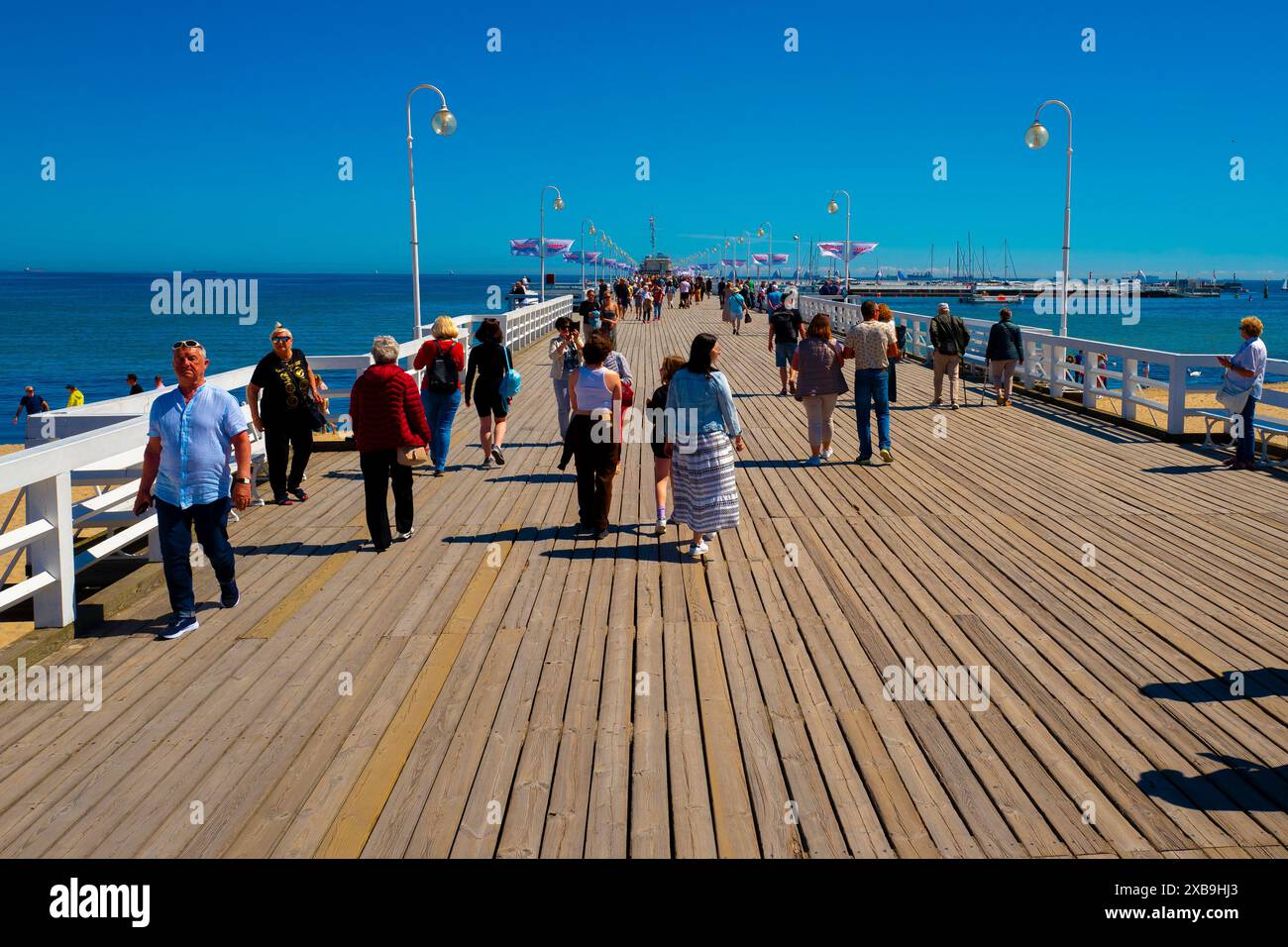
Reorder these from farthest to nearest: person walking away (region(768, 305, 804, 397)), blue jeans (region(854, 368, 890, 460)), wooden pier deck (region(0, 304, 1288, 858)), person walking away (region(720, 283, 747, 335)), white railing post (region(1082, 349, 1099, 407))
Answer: person walking away (region(720, 283, 747, 335)), person walking away (region(768, 305, 804, 397)), white railing post (region(1082, 349, 1099, 407)), blue jeans (region(854, 368, 890, 460)), wooden pier deck (region(0, 304, 1288, 858))

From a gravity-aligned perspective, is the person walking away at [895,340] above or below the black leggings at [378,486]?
above

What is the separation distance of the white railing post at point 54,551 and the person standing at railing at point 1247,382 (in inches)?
428

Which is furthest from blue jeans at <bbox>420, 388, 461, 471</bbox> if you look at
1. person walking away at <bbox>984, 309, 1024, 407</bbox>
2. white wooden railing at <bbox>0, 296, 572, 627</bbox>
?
person walking away at <bbox>984, 309, 1024, 407</bbox>

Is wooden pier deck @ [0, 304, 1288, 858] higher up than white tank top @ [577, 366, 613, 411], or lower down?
lower down

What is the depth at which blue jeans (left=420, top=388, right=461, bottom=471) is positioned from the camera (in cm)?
1152

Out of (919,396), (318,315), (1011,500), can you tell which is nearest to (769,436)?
(1011,500)

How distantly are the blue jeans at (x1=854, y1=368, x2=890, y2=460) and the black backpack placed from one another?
4.27 metres

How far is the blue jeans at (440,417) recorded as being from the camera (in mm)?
11523

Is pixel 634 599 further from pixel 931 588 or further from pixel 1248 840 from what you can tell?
pixel 1248 840

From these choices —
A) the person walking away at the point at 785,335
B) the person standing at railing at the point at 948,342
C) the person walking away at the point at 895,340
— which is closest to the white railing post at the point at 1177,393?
the person walking away at the point at 895,340

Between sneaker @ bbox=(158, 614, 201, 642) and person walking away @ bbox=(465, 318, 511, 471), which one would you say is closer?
sneaker @ bbox=(158, 614, 201, 642)

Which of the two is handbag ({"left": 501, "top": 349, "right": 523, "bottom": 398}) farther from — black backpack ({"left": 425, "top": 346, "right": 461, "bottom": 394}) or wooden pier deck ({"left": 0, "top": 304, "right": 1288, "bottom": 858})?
wooden pier deck ({"left": 0, "top": 304, "right": 1288, "bottom": 858})

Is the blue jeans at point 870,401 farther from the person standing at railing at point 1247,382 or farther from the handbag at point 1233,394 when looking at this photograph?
the person standing at railing at point 1247,382

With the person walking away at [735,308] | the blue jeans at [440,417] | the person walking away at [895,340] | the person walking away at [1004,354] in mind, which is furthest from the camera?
the person walking away at [735,308]
